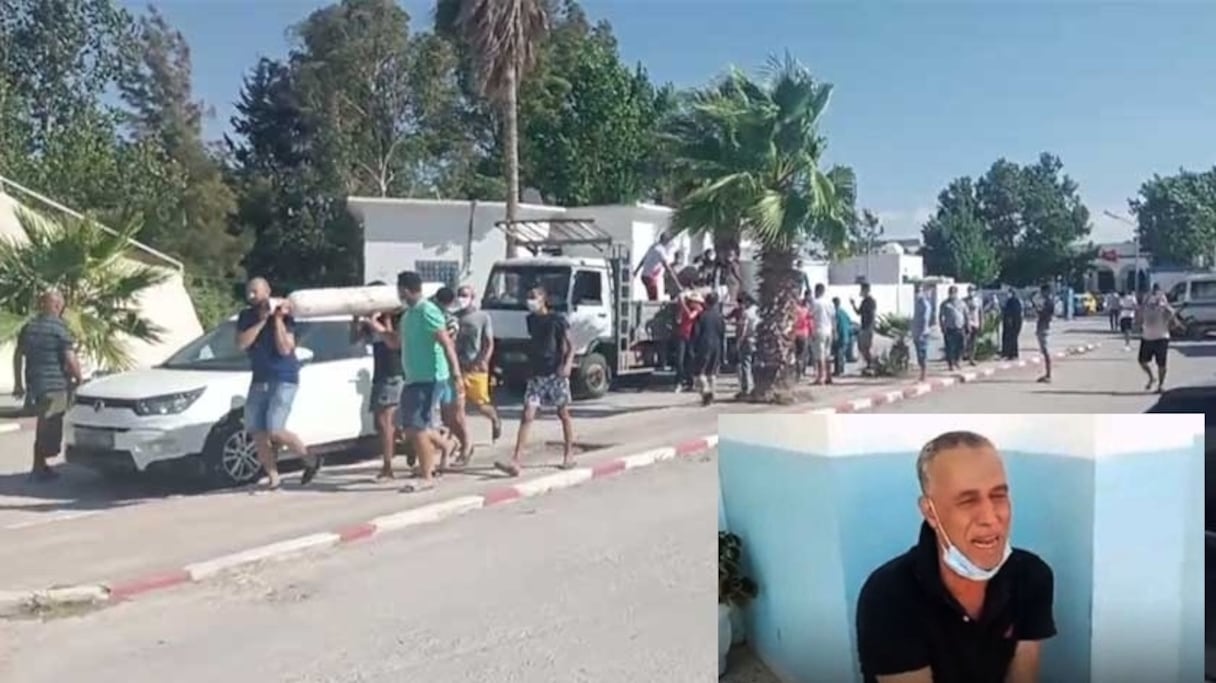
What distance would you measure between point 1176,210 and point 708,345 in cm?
290

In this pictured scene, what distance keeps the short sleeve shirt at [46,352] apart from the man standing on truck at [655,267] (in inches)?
137

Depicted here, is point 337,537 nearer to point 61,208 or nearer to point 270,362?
point 270,362

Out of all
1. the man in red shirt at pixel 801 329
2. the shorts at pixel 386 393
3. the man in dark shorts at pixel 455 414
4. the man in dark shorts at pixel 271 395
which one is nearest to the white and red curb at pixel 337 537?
the man in red shirt at pixel 801 329

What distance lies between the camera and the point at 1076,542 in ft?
8.05

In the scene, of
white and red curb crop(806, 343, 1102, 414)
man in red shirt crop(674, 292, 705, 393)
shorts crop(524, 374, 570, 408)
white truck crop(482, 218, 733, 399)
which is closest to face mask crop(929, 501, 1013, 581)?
white and red curb crop(806, 343, 1102, 414)

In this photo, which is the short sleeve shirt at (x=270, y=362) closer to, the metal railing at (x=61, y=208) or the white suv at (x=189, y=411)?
the white suv at (x=189, y=411)

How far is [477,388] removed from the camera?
8.20m

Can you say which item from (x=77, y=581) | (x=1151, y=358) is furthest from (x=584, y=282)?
(x=1151, y=358)

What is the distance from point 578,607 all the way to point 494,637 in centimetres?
42

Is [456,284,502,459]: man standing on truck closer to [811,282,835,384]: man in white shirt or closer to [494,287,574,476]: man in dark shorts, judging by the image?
[494,287,574,476]: man in dark shorts

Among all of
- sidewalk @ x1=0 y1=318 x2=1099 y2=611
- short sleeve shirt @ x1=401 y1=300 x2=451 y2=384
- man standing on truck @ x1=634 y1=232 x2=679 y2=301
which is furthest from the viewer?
man standing on truck @ x1=634 y1=232 x2=679 y2=301

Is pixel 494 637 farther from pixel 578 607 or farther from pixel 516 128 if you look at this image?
pixel 516 128

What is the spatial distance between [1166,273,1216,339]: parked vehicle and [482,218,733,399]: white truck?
2.34 m

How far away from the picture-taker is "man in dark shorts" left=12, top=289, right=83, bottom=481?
735 centimetres
